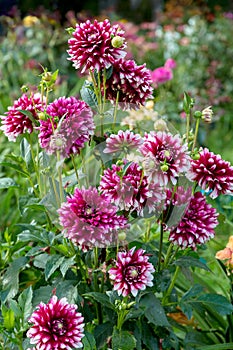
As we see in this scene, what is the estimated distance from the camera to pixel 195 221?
3.87 ft

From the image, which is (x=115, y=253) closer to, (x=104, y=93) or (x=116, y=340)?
(x=116, y=340)

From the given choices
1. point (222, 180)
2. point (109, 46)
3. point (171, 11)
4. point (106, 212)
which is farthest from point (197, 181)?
point (171, 11)

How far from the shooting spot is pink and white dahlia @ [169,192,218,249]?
1171 mm

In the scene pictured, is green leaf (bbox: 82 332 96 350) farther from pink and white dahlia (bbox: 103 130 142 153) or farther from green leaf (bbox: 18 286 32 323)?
pink and white dahlia (bbox: 103 130 142 153)

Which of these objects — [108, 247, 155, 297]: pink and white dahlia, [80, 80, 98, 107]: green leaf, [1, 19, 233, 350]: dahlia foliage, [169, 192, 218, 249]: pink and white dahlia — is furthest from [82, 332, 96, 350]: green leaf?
[80, 80, 98, 107]: green leaf

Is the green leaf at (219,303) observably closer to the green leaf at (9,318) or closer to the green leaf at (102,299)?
the green leaf at (102,299)

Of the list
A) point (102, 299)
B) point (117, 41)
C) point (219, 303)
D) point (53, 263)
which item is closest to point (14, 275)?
point (53, 263)

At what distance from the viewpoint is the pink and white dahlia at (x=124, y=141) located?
1172 millimetres

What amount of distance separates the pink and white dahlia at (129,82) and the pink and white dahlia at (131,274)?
0.34 meters

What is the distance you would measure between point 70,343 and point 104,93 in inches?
20.0

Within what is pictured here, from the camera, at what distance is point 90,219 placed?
1103 mm

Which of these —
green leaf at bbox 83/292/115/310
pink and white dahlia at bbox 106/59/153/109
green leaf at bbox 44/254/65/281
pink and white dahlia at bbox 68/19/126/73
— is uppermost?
pink and white dahlia at bbox 68/19/126/73

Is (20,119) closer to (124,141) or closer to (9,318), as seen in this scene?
(124,141)

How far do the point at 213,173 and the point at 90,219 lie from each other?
255 millimetres
